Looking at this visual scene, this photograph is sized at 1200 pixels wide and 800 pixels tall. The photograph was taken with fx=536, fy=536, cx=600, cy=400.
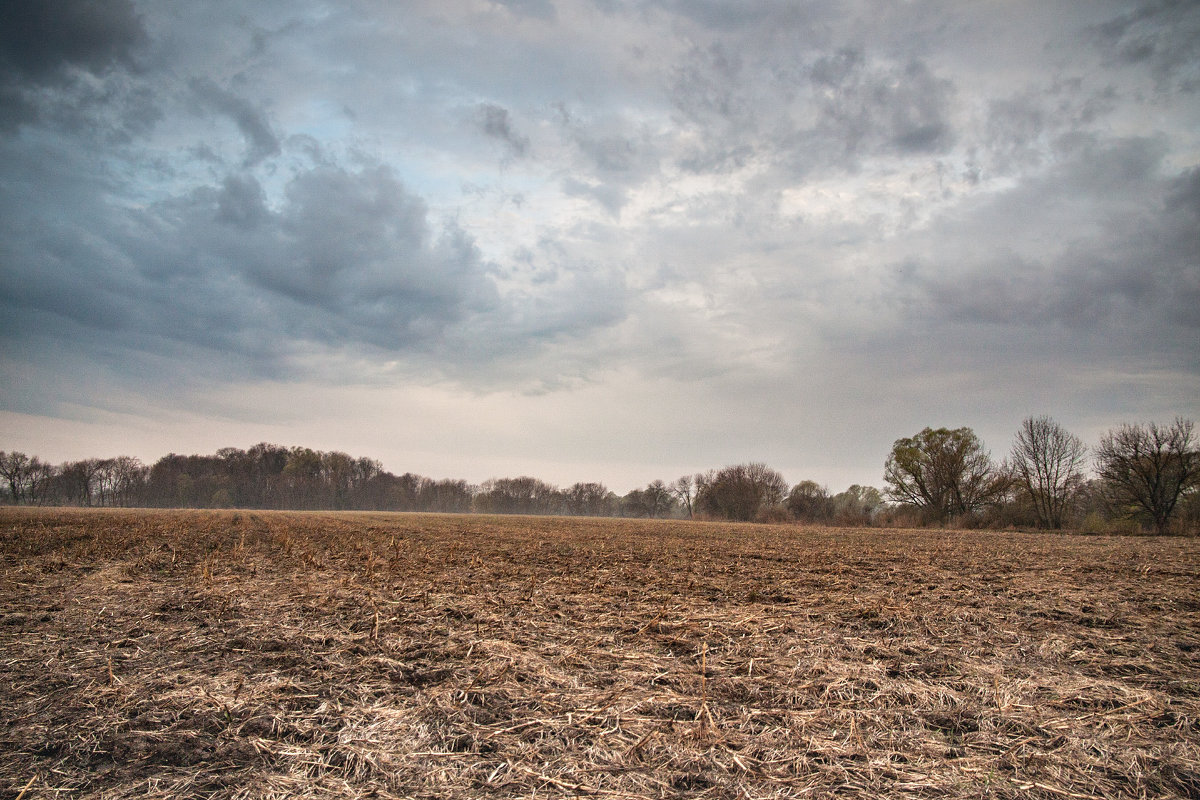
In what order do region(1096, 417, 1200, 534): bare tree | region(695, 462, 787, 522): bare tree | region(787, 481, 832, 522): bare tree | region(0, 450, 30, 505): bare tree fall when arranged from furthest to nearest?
region(0, 450, 30, 505): bare tree
region(695, 462, 787, 522): bare tree
region(787, 481, 832, 522): bare tree
region(1096, 417, 1200, 534): bare tree

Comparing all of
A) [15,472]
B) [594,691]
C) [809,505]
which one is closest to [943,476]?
[809,505]

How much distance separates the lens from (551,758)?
3.33m

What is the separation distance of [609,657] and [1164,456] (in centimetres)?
5518

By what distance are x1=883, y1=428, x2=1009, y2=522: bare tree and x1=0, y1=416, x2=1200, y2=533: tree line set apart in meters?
0.12

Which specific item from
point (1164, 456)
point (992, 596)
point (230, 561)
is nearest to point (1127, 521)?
point (1164, 456)

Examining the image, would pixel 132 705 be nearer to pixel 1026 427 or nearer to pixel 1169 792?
pixel 1169 792

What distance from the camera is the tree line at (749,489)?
4216cm

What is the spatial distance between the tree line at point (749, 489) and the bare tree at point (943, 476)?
0.39 ft

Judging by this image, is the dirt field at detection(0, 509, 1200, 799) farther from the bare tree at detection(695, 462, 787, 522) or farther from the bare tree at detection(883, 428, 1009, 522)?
the bare tree at detection(695, 462, 787, 522)

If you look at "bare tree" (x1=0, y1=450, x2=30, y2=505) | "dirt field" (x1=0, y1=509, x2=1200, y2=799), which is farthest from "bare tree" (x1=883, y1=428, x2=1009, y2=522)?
"bare tree" (x1=0, y1=450, x2=30, y2=505)

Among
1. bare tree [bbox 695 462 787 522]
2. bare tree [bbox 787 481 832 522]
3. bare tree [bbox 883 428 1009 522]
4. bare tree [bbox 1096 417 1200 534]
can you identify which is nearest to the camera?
bare tree [bbox 1096 417 1200 534]

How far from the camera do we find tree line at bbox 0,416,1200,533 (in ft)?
138

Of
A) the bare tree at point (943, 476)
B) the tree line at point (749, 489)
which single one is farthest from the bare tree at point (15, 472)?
the bare tree at point (943, 476)

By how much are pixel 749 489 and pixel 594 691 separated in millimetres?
90131
